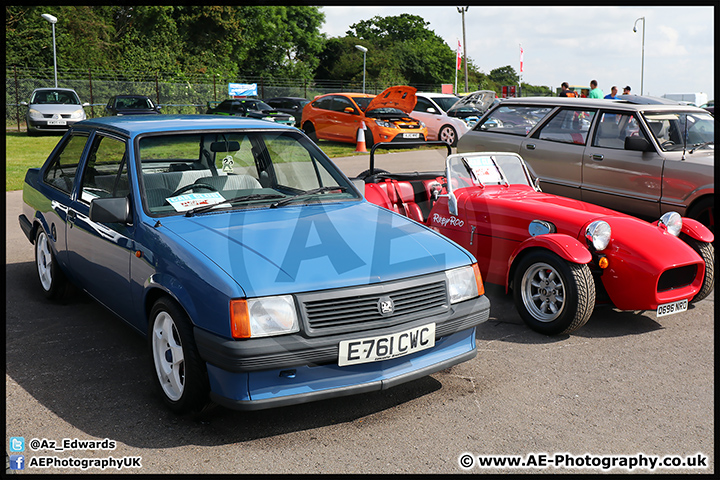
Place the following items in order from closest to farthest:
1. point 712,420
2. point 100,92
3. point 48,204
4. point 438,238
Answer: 1. point 712,420
2. point 438,238
3. point 48,204
4. point 100,92

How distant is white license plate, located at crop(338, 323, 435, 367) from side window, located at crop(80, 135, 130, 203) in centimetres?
204

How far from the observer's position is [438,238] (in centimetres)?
420

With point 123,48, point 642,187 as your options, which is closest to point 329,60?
point 123,48

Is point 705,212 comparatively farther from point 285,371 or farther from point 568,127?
point 285,371

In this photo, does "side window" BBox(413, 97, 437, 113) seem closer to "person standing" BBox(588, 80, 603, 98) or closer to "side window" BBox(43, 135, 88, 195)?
"person standing" BBox(588, 80, 603, 98)

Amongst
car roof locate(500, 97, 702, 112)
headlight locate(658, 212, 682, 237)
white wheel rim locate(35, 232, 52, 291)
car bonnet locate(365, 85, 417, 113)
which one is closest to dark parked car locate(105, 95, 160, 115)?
car bonnet locate(365, 85, 417, 113)

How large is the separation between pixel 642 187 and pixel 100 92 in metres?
30.9

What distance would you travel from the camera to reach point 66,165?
17.9ft

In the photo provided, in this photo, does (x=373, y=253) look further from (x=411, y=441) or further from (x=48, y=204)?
(x=48, y=204)

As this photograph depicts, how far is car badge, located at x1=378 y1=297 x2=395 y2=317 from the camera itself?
11.4ft

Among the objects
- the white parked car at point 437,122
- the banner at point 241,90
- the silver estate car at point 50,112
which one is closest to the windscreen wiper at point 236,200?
the white parked car at point 437,122

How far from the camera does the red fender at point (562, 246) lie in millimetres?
4879

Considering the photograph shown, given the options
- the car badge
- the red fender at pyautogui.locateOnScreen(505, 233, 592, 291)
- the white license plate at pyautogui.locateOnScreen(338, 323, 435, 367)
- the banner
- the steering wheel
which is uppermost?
the banner

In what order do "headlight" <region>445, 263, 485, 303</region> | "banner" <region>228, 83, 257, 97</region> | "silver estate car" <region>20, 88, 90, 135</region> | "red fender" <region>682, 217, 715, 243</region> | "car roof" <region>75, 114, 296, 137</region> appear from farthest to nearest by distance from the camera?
"banner" <region>228, 83, 257, 97</region> < "silver estate car" <region>20, 88, 90, 135</region> < "red fender" <region>682, 217, 715, 243</region> < "car roof" <region>75, 114, 296, 137</region> < "headlight" <region>445, 263, 485, 303</region>
